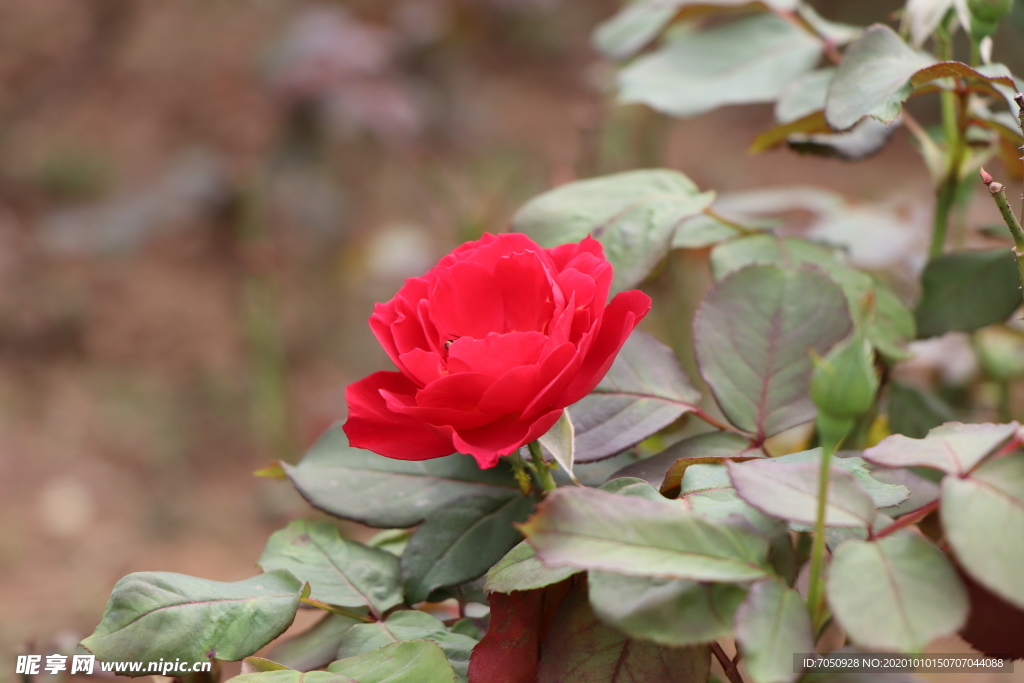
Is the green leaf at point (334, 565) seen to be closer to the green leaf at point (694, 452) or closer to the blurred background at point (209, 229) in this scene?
the green leaf at point (694, 452)

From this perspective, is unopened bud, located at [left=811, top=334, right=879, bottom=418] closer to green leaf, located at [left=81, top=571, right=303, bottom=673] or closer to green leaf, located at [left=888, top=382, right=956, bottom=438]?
green leaf, located at [left=81, top=571, right=303, bottom=673]

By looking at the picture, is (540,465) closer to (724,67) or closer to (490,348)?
(490,348)

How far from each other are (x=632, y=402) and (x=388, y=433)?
129 mm

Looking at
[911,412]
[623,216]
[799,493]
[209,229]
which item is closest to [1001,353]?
[911,412]

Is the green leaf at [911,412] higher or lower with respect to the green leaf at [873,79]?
lower

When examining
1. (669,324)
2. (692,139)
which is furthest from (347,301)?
(692,139)

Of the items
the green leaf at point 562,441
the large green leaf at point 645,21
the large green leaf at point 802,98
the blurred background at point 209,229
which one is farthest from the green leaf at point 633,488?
the blurred background at point 209,229

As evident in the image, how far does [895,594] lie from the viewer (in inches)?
9.4

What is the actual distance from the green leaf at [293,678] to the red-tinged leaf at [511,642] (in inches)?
2.0

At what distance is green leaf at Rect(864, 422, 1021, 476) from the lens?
26 cm

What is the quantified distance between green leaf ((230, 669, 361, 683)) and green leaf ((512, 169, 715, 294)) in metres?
0.23

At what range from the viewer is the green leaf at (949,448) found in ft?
0.86

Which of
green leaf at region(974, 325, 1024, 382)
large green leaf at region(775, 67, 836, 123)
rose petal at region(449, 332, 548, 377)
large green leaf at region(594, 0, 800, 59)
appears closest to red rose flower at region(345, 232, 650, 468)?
rose petal at region(449, 332, 548, 377)

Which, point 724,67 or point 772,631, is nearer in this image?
point 772,631
